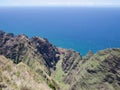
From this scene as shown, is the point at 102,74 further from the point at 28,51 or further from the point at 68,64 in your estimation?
the point at 28,51

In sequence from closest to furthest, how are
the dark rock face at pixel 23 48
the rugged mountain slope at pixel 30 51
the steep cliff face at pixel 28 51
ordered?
the rugged mountain slope at pixel 30 51 < the steep cliff face at pixel 28 51 < the dark rock face at pixel 23 48

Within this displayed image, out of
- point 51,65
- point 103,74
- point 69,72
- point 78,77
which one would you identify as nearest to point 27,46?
point 51,65

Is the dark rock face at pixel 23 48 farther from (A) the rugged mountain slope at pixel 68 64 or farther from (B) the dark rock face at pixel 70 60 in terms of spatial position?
(B) the dark rock face at pixel 70 60

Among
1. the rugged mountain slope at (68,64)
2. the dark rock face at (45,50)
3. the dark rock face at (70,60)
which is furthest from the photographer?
the dark rock face at (45,50)

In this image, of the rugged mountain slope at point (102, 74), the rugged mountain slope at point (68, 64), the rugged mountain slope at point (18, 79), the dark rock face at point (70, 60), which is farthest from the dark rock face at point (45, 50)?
the rugged mountain slope at point (18, 79)

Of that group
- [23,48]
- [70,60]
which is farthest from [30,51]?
[70,60]

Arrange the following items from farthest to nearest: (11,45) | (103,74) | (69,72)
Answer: (11,45) < (69,72) < (103,74)

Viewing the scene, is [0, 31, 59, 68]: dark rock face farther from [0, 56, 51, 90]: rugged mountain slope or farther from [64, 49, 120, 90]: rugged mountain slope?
[0, 56, 51, 90]: rugged mountain slope

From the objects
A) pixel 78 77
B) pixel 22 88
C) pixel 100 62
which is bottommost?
pixel 22 88

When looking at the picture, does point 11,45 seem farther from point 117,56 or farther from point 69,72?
point 117,56
